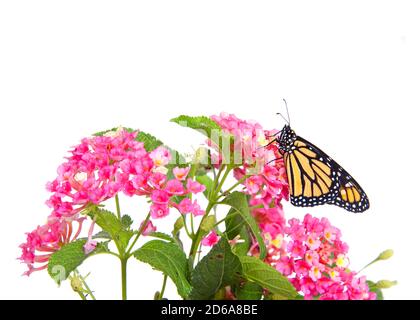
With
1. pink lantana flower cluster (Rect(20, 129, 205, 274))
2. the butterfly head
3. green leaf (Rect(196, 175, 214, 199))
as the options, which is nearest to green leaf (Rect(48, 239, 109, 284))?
pink lantana flower cluster (Rect(20, 129, 205, 274))

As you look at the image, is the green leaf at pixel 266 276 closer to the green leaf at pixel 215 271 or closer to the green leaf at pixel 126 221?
the green leaf at pixel 215 271

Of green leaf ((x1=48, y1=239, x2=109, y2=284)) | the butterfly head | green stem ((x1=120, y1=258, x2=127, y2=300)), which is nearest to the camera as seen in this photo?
green leaf ((x1=48, y1=239, x2=109, y2=284))

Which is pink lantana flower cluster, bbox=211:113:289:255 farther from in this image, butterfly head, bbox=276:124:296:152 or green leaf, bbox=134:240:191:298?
green leaf, bbox=134:240:191:298

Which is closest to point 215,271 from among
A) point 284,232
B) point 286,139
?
point 284,232

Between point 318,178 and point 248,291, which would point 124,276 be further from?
point 318,178

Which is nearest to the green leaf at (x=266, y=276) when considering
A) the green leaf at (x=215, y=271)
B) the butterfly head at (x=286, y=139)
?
the green leaf at (x=215, y=271)
